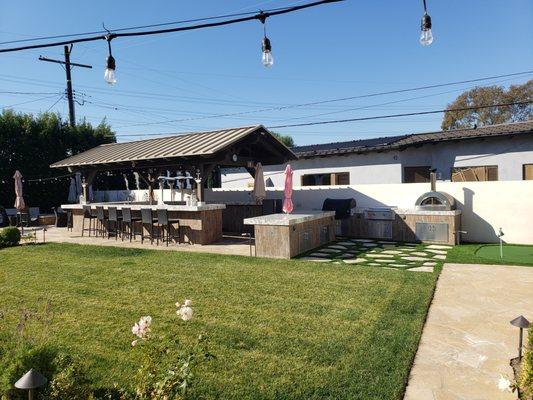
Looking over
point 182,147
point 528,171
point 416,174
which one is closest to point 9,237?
point 182,147

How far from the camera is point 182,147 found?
13273 mm

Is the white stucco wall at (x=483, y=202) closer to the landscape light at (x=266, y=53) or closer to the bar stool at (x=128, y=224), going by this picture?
the bar stool at (x=128, y=224)

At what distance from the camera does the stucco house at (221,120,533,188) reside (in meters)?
15.1

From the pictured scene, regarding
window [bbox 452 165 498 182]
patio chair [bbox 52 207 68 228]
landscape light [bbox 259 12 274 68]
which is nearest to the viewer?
landscape light [bbox 259 12 274 68]

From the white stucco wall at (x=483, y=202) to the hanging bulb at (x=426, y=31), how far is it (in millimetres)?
8802

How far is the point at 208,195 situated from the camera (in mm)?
17750

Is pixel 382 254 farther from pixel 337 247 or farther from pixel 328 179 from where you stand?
pixel 328 179

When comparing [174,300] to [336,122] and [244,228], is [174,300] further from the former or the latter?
[336,122]

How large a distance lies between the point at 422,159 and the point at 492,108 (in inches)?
1098

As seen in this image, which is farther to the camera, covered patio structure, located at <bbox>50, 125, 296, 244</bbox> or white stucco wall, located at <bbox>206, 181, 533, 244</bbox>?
covered patio structure, located at <bbox>50, 125, 296, 244</bbox>

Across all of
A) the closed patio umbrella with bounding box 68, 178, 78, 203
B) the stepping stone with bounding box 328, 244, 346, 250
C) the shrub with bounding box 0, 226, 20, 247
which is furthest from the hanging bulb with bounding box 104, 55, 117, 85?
the closed patio umbrella with bounding box 68, 178, 78, 203

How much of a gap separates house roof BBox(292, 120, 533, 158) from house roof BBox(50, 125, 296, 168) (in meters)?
4.22

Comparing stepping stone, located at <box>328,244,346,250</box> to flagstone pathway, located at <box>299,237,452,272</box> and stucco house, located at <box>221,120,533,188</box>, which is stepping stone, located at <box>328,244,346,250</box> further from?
stucco house, located at <box>221,120,533,188</box>

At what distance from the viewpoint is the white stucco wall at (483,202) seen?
1162 cm
